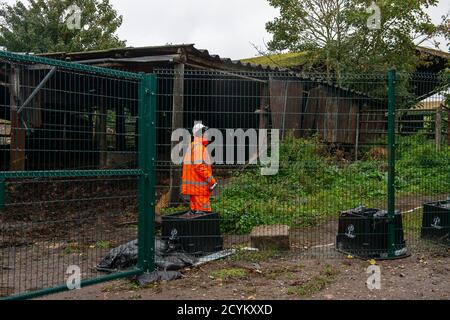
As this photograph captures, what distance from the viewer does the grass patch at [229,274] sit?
5789 millimetres

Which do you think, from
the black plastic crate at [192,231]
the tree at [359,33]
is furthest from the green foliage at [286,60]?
the black plastic crate at [192,231]

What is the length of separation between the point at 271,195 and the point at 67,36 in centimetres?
1994

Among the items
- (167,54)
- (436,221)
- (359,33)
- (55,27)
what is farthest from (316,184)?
(55,27)

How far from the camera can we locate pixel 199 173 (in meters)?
7.54

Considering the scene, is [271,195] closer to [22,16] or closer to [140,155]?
[140,155]

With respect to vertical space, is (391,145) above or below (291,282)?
above

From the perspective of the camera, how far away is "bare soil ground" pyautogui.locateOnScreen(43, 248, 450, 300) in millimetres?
5180

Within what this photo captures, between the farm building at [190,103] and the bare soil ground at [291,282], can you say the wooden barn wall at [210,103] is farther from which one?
the bare soil ground at [291,282]

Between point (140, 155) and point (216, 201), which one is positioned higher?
point (140, 155)

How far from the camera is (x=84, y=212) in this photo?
1008 cm

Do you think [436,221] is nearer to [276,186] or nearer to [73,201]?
[276,186]

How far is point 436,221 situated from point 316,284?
274cm

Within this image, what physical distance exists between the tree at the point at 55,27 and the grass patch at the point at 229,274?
67.9 feet
